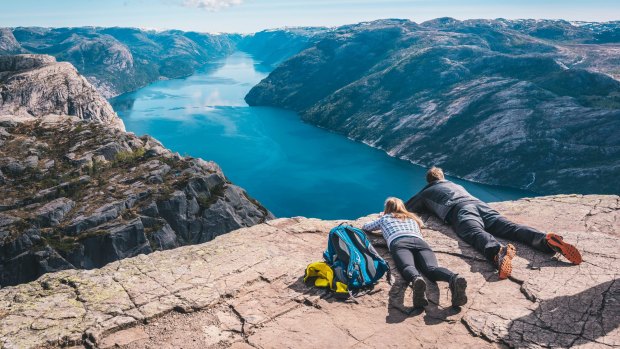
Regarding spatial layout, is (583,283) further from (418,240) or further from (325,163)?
(325,163)

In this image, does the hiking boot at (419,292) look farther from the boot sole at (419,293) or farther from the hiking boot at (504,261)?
the hiking boot at (504,261)

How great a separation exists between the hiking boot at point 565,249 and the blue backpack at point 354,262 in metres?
4.89

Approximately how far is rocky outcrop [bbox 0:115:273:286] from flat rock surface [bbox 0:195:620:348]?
5446 centimetres

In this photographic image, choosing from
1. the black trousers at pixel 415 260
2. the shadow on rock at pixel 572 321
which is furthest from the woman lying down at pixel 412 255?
the shadow on rock at pixel 572 321

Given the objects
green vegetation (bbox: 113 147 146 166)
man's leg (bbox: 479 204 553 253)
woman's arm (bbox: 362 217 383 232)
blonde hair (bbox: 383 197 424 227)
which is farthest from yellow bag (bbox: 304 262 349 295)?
green vegetation (bbox: 113 147 146 166)

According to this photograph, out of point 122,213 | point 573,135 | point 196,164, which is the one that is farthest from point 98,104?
point 573,135

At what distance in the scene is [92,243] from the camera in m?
59.1

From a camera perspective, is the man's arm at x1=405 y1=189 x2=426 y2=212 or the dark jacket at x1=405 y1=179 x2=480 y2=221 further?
the man's arm at x1=405 y1=189 x2=426 y2=212

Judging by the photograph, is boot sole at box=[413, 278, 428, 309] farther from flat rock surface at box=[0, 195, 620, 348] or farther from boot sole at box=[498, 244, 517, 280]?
boot sole at box=[498, 244, 517, 280]

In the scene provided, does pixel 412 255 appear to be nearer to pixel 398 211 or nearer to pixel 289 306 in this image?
pixel 398 211

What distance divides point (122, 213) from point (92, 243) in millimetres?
6642

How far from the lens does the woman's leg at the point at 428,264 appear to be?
995 cm

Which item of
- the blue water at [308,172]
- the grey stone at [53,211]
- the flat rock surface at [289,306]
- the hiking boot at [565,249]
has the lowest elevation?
the blue water at [308,172]

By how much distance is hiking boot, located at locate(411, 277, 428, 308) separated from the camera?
9180mm
